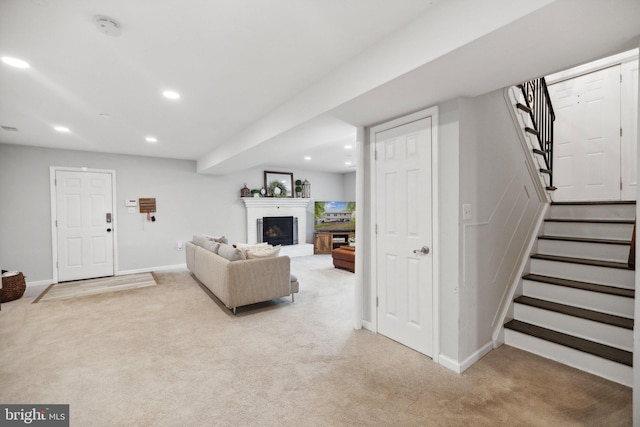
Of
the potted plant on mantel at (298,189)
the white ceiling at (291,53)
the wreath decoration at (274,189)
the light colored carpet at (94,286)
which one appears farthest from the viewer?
the potted plant on mantel at (298,189)

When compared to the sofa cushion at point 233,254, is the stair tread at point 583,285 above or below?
below

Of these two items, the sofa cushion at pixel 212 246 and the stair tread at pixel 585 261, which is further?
the sofa cushion at pixel 212 246

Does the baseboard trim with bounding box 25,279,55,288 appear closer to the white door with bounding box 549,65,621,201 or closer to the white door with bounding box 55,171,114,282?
the white door with bounding box 55,171,114,282

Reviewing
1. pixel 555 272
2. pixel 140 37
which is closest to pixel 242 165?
pixel 140 37

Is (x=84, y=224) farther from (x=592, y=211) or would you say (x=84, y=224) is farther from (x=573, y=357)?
(x=592, y=211)

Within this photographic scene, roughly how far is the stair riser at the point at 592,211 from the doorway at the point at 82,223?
7301mm

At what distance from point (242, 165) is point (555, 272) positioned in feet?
16.3

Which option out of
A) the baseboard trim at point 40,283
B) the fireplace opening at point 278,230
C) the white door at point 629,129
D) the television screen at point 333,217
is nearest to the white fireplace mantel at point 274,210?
the fireplace opening at point 278,230

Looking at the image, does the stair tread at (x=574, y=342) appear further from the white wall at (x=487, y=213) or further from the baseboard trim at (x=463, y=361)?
the baseboard trim at (x=463, y=361)

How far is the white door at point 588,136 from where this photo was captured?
3.86 meters

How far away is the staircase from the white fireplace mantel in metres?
5.74

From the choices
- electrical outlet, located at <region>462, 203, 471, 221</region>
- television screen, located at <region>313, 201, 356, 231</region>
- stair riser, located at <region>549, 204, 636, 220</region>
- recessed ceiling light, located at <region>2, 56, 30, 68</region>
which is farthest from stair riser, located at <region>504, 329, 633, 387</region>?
television screen, located at <region>313, 201, 356, 231</region>

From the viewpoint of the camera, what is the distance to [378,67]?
2.07 m

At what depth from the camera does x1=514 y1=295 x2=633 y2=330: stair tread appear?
7.37 feet
